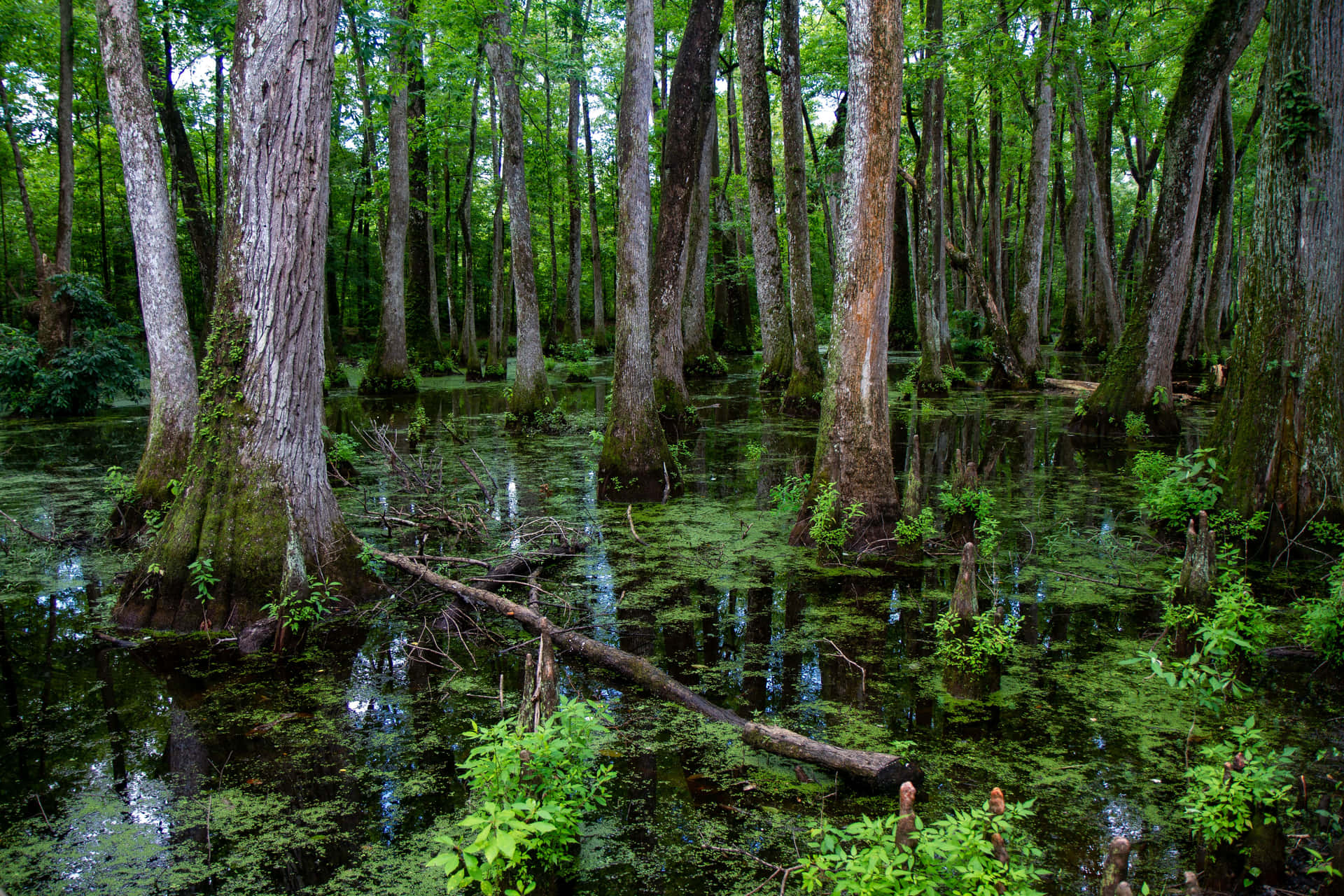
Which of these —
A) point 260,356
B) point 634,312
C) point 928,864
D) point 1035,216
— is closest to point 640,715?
point 928,864

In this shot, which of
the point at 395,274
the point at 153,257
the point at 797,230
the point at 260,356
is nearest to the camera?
the point at 260,356

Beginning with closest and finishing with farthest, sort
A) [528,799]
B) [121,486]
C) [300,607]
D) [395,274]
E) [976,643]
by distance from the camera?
[528,799], [976,643], [300,607], [121,486], [395,274]

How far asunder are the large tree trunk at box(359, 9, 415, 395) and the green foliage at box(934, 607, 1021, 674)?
16.3 metres

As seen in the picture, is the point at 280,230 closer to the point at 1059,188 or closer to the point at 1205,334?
the point at 1205,334

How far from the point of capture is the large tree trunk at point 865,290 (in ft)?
20.2

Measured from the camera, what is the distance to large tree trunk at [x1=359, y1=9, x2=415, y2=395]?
17547 millimetres

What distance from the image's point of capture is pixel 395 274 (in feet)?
60.1

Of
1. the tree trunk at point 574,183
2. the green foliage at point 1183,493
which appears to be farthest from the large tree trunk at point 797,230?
the green foliage at point 1183,493

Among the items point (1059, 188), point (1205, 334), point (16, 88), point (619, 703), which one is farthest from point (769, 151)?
point (16, 88)

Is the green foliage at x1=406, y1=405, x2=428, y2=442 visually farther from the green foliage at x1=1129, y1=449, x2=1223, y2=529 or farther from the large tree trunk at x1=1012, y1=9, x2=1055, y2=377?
the large tree trunk at x1=1012, y1=9, x2=1055, y2=377

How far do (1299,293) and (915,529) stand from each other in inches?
134

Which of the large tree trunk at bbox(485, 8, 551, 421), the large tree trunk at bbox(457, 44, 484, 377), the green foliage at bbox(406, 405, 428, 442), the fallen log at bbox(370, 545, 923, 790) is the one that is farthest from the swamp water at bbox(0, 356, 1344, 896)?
the large tree trunk at bbox(457, 44, 484, 377)

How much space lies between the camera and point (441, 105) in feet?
67.2

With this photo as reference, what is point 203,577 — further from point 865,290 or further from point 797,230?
point 797,230
